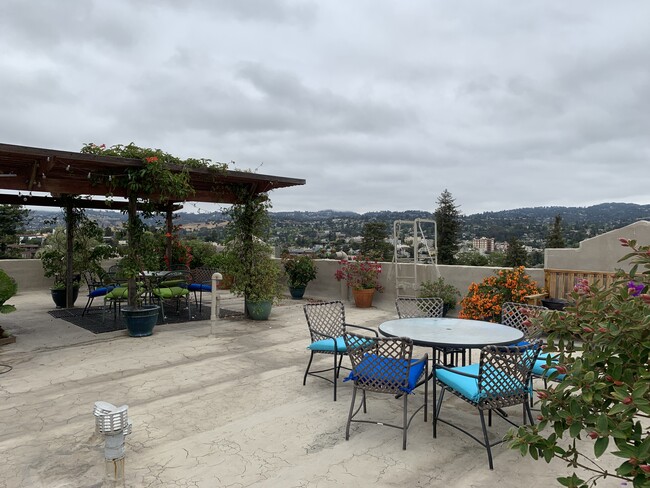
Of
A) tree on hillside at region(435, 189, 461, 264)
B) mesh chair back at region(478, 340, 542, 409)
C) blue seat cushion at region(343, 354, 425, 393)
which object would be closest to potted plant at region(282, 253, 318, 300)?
blue seat cushion at region(343, 354, 425, 393)

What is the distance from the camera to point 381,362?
294cm

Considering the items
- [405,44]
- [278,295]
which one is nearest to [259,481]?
[278,295]

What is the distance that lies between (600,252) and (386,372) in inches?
219

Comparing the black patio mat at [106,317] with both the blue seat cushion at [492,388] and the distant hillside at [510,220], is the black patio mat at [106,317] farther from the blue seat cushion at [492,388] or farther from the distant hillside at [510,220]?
the distant hillside at [510,220]

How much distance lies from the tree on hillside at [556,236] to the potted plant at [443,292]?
26.5 m

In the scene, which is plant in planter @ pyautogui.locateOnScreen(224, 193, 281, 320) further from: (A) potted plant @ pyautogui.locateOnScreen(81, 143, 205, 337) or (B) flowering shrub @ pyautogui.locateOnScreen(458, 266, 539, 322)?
(B) flowering shrub @ pyautogui.locateOnScreen(458, 266, 539, 322)

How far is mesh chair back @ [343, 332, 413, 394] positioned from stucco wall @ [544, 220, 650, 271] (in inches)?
202

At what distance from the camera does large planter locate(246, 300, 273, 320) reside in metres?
7.18

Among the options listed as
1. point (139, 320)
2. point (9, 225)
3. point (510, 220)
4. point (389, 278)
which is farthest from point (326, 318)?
point (510, 220)

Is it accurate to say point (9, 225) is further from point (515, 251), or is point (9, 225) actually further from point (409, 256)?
point (515, 251)

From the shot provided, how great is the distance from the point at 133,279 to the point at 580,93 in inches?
407

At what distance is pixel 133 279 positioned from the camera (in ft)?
19.7

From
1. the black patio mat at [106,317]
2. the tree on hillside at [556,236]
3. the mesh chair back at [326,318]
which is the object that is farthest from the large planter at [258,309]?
the tree on hillside at [556,236]

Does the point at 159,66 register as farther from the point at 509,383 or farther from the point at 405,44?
the point at 509,383
